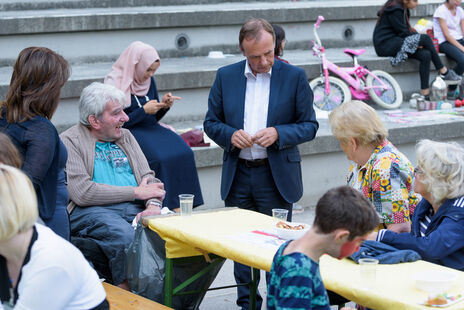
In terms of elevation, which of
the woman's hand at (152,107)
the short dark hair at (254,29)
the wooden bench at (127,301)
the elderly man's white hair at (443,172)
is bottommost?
the wooden bench at (127,301)

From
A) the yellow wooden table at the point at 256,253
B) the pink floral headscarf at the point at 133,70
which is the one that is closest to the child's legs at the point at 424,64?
the pink floral headscarf at the point at 133,70

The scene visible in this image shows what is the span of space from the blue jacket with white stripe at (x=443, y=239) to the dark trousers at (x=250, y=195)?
1050 mm

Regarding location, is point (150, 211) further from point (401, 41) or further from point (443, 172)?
point (401, 41)

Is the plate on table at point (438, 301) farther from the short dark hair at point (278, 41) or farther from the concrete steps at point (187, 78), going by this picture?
the concrete steps at point (187, 78)

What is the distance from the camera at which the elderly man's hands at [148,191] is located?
14.2 ft

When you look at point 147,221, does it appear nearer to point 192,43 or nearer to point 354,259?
point 354,259

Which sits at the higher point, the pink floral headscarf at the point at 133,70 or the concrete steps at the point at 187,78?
the pink floral headscarf at the point at 133,70

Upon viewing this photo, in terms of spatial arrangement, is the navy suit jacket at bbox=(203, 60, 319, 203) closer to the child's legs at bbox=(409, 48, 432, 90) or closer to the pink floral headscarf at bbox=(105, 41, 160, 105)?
the pink floral headscarf at bbox=(105, 41, 160, 105)

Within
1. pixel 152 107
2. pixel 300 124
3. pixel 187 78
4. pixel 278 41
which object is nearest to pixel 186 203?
pixel 300 124

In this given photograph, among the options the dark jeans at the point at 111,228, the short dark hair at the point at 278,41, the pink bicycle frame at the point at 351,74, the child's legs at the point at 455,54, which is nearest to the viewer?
the dark jeans at the point at 111,228

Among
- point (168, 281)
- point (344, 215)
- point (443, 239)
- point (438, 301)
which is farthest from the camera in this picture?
point (168, 281)

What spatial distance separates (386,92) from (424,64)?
561 millimetres

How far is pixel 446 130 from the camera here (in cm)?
711

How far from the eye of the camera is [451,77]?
833 cm
